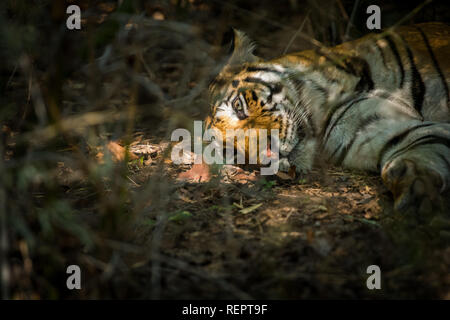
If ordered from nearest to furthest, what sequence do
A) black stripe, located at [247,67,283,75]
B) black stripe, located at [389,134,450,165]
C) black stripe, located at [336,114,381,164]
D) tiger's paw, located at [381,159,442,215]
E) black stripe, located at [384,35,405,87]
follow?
tiger's paw, located at [381,159,442,215], black stripe, located at [389,134,450,165], black stripe, located at [336,114,381,164], black stripe, located at [384,35,405,87], black stripe, located at [247,67,283,75]

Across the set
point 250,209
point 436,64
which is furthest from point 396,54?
point 250,209

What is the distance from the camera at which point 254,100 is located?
7.48 feet

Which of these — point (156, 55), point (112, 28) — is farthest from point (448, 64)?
point (156, 55)

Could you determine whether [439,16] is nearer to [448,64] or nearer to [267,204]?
[448,64]

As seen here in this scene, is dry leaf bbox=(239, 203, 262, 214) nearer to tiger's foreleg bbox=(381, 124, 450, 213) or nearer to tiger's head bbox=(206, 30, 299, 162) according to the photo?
tiger's head bbox=(206, 30, 299, 162)

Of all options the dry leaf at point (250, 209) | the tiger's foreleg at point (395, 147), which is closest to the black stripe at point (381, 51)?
the tiger's foreleg at point (395, 147)

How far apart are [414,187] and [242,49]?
141 cm

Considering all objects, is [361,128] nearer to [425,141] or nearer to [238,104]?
[425,141]

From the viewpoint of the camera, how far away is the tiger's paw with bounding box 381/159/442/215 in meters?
1.60

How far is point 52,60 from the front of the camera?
1.47m

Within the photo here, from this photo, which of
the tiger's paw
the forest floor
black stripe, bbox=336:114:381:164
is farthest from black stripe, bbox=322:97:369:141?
the tiger's paw

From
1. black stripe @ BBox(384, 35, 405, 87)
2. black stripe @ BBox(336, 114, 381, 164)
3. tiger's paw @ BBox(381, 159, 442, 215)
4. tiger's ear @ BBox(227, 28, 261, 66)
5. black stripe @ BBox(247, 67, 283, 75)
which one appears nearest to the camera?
tiger's paw @ BBox(381, 159, 442, 215)

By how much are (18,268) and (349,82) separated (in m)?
1.95

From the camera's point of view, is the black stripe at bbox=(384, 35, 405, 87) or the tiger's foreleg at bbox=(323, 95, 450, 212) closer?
the tiger's foreleg at bbox=(323, 95, 450, 212)
